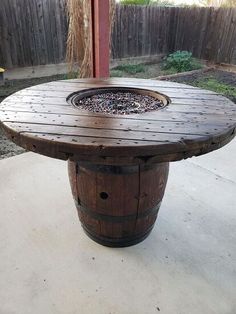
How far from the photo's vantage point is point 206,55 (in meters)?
6.75

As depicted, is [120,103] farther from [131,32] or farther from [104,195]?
[131,32]

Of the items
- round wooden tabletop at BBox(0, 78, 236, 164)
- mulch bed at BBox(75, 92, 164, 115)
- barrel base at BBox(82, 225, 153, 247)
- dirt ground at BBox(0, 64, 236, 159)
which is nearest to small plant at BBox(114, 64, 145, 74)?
dirt ground at BBox(0, 64, 236, 159)

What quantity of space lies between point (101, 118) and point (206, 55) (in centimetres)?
625

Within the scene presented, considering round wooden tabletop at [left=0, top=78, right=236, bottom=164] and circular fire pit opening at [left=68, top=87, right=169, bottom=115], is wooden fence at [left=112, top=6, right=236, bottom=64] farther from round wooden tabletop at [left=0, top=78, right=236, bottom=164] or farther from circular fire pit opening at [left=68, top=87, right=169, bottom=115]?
round wooden tabletop at [left=0, top=78, right=236, bottom=164]

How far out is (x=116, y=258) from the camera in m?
1.68

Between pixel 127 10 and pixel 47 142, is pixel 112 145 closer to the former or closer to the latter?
pixel 47 142

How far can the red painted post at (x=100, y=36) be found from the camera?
2672 mm

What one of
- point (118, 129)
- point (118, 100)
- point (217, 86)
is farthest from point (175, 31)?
point (118, 129)

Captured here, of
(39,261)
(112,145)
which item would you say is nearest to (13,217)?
(39,261)

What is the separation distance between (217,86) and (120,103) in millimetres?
3984

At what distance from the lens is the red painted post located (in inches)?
105

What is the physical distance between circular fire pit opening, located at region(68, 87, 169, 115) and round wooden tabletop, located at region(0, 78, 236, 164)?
3.7 inches

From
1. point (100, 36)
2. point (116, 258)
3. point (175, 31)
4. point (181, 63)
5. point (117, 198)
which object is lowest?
point (116, 258)

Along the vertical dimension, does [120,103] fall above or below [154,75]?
above
